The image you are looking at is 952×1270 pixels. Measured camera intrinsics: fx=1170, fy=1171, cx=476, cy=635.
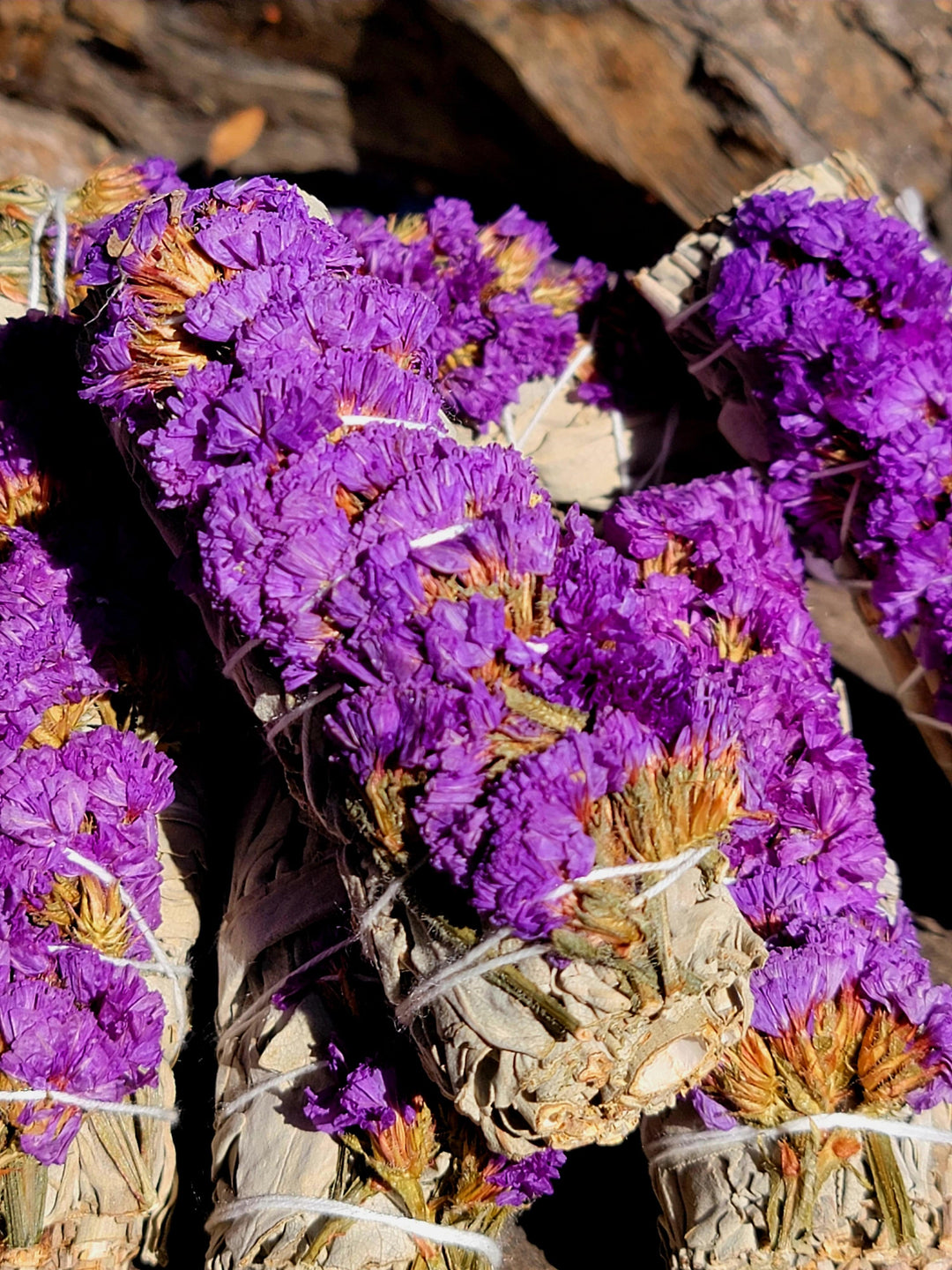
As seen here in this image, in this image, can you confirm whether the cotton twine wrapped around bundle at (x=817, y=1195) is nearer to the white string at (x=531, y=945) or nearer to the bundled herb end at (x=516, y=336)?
the white string at (x=531, y=945)

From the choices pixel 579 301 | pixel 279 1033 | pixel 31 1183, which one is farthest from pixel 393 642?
pixel 579 301

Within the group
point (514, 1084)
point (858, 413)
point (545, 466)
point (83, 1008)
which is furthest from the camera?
point (545, 466)

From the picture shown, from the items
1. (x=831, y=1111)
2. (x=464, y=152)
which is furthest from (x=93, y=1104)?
(x=464, y=152)

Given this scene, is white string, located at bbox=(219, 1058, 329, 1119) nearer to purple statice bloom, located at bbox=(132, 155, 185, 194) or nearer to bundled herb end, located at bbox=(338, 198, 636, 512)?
bundled herb end, located at bbox=(338, 198, 636, 512)

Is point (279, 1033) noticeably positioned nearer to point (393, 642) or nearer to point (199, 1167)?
point (199, 1167)

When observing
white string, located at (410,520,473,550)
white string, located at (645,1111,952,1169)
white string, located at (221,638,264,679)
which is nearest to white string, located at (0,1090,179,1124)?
white string, located at (221,638,264,679)

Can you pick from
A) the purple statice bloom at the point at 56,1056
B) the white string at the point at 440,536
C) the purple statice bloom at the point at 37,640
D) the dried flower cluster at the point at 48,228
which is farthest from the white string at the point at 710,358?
the purple statice bloom at the point at 56,1056
